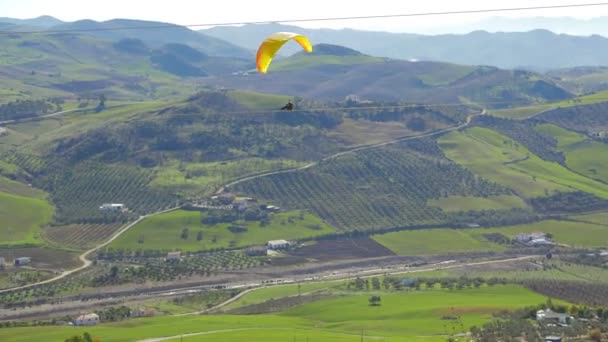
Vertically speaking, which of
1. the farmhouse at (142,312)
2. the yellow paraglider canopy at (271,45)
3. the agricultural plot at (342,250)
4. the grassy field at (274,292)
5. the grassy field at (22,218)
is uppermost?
the yellow paraglider canopy at (271,45)

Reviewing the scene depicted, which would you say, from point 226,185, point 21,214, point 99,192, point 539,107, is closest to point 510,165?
point 226,185

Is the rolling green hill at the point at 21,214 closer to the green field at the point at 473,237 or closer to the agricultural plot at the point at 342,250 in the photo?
the agricultural plot at the point at 342,250

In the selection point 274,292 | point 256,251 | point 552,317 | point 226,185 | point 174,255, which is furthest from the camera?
point 226,185

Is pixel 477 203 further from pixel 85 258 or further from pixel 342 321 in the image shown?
pixel 342 321

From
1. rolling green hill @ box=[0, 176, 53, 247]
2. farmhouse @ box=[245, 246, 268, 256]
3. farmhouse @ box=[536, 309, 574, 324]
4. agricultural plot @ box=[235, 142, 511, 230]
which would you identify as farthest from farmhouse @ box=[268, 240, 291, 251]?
farmhouse @ box=[536, 309, 574, 324]

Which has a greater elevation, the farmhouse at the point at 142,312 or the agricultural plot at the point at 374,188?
the agricultural plot at the point at 374,188

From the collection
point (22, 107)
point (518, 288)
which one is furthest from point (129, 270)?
point (22, 107)

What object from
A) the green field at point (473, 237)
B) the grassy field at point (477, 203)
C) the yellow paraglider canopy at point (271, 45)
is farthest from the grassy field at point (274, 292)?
the yellow paraglider canopy at point (271, 45)
